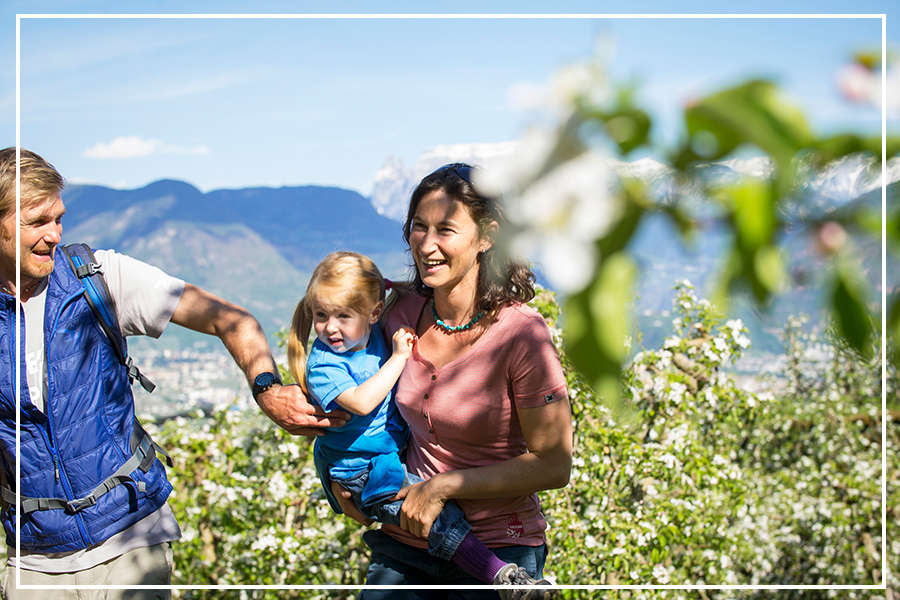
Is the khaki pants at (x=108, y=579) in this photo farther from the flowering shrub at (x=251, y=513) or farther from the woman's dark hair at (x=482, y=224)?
the flowering shrub at (x=251, y=513)

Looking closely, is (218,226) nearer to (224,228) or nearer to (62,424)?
(224,228)

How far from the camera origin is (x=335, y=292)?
7.29ft

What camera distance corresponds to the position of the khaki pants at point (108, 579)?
210 cm

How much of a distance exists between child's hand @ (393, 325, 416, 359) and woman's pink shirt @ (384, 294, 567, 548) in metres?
0.03

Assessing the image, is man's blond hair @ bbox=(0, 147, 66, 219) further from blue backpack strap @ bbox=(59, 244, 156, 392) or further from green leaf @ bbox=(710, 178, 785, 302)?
green leaf @ bbox=(710, 178, 785, 302)

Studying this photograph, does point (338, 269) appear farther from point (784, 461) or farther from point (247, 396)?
point (784, 461)

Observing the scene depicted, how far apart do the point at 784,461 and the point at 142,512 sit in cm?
566

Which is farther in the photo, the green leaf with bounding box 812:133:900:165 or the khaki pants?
the khaki pants

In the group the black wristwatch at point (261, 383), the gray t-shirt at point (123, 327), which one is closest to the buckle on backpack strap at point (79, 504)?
the gray t-shirt at point (123, 327)

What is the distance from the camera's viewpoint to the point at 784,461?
6.20 m

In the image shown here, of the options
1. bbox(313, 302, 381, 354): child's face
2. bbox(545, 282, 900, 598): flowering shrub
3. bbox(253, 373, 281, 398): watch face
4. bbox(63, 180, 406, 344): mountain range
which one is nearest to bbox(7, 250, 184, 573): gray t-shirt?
bbox(253, 373, 281, 398): watch face

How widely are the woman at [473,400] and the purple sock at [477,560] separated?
52mm

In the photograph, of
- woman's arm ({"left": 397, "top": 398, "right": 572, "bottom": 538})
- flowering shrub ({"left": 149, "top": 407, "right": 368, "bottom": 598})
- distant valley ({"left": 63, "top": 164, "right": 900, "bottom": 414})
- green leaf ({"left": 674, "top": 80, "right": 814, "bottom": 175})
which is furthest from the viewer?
distant valley ({"left": 63, "top": 164, "right": 900, "bottom": 414})

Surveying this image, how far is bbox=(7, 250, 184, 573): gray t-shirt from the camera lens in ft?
6.89
